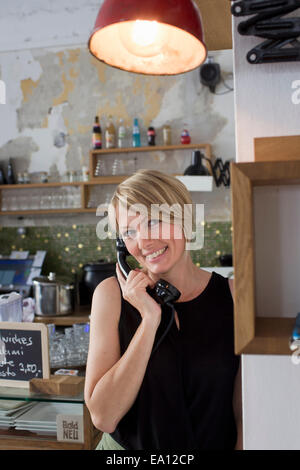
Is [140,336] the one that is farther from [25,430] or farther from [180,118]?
[180,118]

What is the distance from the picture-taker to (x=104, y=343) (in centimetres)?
143

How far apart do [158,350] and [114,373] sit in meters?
0.15

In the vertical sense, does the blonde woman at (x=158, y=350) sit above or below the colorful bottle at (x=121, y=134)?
below

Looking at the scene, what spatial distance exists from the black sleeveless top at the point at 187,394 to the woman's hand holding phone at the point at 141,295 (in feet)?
0.34

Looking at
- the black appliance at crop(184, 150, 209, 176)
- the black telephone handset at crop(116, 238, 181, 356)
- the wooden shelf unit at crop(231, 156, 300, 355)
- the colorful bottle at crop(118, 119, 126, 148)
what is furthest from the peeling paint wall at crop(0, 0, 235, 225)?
the wooden shelf unit at crop(231, 156, 300, 355)

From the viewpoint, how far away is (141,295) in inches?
55.3

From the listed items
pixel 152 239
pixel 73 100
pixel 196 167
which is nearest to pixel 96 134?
pixel 73 100

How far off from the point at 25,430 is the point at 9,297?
→ 57cm

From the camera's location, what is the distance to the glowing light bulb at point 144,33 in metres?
1.41

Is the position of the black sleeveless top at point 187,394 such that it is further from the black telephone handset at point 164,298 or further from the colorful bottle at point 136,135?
the colorful bottle at point 136,135

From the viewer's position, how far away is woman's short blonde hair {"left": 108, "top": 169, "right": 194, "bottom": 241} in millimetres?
1468

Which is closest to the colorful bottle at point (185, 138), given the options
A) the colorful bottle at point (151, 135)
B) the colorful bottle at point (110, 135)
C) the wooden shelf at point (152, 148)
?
the wooden shelf at point (152, 148)

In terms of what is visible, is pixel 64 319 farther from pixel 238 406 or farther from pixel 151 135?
pixel 238 406

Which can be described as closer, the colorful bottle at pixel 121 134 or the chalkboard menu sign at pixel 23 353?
the chalkboard menu sign at pixel 23 353
